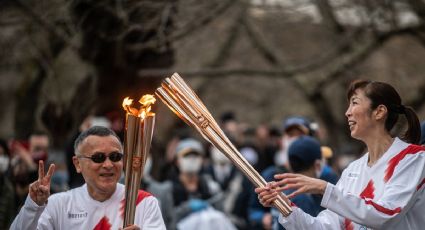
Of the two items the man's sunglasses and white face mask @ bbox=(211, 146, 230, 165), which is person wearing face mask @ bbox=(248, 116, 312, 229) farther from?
white face mask @ bbox=(211, 146, 230, 165)

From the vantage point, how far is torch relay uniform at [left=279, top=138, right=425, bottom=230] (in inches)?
235

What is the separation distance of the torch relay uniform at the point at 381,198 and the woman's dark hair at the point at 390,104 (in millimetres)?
168

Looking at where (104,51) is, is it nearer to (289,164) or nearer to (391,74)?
(289,164)

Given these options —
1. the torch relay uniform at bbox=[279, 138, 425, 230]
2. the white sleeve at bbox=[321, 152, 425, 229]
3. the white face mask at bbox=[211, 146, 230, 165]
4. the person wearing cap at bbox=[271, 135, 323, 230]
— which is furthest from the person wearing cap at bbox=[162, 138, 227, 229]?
the white sleeve at bbox=[321, 152, 425, 229]

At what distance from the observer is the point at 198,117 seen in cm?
605

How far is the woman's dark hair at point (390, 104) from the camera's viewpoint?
6.36m

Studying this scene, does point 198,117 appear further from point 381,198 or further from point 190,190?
point 190,190

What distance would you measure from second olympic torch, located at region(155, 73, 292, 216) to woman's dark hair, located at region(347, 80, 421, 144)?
2.93 ft

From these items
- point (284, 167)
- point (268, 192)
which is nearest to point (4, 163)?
point (284, 167)

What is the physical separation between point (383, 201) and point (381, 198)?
0.07 m

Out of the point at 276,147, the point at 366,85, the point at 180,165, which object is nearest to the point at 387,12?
the point at 276,147

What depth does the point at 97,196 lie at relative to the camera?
6.52 metres

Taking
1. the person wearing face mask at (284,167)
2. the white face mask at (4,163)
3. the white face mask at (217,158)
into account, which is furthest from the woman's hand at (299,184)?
the white face mask at (217,158)

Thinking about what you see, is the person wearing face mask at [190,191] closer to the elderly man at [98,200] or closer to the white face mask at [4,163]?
the white face mask at [4,163]
